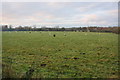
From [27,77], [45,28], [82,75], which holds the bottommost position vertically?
[82,75]

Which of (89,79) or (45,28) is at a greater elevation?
(45,28)

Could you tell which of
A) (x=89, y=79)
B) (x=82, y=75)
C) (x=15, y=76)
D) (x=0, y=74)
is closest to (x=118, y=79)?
(x=89, y=79)

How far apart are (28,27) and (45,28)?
76.1 feet

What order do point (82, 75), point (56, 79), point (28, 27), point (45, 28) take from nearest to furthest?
point (56, 79) → point (82, 75) → point (45, 28) → point (28, 27)

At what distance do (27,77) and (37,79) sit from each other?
40cm

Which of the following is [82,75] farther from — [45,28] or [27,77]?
[45,28]

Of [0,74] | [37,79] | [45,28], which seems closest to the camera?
[37,79]

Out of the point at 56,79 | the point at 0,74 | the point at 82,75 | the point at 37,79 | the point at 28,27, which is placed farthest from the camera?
the point at 28,27

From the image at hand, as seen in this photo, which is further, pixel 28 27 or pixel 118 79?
pixel 28 27

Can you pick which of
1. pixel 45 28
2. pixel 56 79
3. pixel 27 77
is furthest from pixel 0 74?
pixel 45 28

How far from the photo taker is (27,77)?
14.5 feet

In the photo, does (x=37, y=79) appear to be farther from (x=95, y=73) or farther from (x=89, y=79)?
(x=95, y=73)

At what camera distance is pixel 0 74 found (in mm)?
4688

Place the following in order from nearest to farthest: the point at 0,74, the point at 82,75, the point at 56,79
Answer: the point at 0,74
the point at 56,79
the point at 82,75
